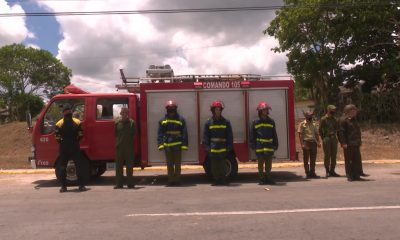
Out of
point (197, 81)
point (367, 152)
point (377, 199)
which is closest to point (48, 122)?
point (197, 81)

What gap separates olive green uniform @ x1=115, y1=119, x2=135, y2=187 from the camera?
9.91 meters

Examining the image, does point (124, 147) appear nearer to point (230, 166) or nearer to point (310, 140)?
point (230, 166)

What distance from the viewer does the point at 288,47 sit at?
2553 cm

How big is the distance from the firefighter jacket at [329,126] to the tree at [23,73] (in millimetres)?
51087

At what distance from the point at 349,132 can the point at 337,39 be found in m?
14.7

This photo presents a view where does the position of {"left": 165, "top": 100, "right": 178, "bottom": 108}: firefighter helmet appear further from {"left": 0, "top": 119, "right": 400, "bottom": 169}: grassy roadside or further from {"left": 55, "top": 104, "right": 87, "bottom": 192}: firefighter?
{"left": 0, "top": 119, "right": 400, "bottom": 169}: grassy roadside

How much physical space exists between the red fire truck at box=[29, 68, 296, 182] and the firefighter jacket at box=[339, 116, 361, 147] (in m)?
1.12

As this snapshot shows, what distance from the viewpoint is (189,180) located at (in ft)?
36.5

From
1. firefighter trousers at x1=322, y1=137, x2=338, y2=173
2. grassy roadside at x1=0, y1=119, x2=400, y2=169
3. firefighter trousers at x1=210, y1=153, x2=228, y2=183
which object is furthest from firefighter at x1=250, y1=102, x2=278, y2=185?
grassy roadside at x1=0, y1=119, x2=400, y2=169

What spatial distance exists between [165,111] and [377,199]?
4.78 m

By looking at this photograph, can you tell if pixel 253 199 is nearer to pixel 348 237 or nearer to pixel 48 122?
pixel 348 237

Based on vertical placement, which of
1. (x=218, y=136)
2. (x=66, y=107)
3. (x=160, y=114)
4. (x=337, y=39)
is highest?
(x=337, y=39)

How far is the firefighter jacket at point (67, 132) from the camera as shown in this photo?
9664 mm

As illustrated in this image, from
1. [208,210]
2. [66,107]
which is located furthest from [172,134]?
[208,210]
